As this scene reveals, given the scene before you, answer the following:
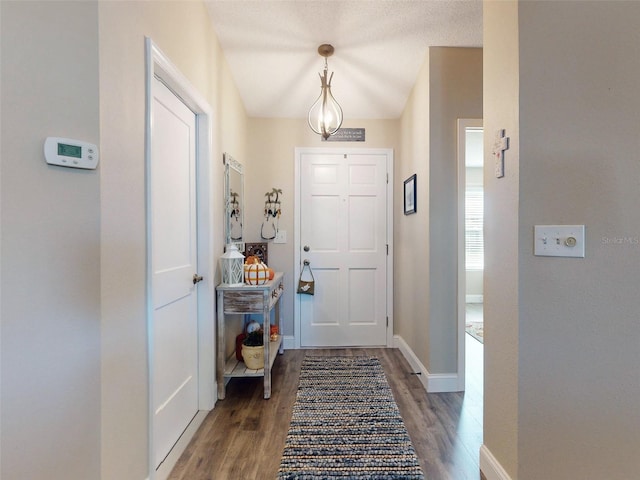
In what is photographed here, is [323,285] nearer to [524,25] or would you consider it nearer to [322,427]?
[322,427]

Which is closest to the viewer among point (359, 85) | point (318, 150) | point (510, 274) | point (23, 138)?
point (23, 138)

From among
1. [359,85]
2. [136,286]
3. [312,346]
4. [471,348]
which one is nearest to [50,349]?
[136,286]

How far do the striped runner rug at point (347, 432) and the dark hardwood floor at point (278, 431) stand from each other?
0.22 feet

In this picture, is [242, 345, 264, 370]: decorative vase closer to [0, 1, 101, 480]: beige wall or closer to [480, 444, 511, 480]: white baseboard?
[0, 1, 101, 480]: beige wall

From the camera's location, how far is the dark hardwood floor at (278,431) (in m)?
1.54

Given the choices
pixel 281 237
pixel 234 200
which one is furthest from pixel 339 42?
pixel 281 237

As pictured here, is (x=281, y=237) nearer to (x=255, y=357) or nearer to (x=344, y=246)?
(x=344, y=246)

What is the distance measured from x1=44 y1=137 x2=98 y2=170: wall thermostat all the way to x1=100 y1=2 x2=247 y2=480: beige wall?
61 millimetres

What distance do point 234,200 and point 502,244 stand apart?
2.07 meters

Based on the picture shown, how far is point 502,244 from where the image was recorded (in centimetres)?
138

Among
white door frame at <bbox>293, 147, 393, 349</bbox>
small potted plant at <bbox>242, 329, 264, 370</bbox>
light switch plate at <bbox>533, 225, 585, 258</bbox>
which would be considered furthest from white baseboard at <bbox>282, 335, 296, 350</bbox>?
light switch plate at <bbox>533, 225, 585, 258</bbox>

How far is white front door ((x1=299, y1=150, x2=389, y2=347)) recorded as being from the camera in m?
3.22

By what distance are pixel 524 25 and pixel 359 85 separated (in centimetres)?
170

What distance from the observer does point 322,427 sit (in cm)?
184
